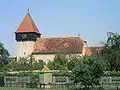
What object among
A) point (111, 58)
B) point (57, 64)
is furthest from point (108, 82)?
point (57, 64)

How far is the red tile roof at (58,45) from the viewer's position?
275ft

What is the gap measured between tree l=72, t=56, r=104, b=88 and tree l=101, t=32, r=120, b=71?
29.2 meters

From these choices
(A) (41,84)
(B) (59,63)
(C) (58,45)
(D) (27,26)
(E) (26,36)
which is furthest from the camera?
(D) (27,26)

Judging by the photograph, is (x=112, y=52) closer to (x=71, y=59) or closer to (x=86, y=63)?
(x=71, y=59)

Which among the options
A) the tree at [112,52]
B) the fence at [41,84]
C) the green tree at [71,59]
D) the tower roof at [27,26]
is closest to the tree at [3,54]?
the tower roof at [27,26]

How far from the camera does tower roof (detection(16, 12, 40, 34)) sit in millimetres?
90938

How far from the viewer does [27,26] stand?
91.6 meters

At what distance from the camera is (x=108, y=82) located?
150ft

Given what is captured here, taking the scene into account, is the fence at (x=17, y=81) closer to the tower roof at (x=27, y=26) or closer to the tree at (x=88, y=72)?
the tree at (x=88, y=72)

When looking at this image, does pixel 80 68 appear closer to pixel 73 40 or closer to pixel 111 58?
pixel 111 58

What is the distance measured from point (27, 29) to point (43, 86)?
46.4 metres

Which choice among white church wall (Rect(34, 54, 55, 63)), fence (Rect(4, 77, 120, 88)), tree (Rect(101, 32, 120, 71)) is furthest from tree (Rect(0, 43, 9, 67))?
fence (Rect(4, 77, 120, 88))

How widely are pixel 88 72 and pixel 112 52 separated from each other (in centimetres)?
3196

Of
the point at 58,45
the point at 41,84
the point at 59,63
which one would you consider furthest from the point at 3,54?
the point at 41,84
